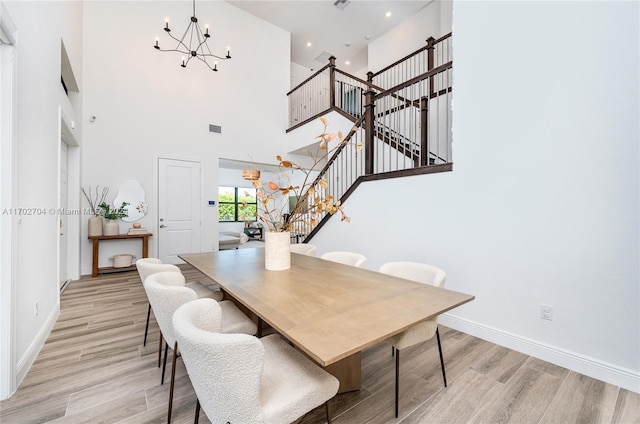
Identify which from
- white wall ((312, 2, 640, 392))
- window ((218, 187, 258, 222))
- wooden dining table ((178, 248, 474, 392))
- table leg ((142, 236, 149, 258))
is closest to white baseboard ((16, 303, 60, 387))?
wooden dining table ((178, 248, 474, 392))

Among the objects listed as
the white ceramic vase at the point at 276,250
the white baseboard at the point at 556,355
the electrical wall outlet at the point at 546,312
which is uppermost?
the white ceramic vase at the point at 276,250

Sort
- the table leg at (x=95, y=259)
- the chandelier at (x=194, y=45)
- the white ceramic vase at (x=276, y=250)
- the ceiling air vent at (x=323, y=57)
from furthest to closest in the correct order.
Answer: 1. the ceiling air vent at (x=323, y=57)
2. the chandelier at (x=194, y=45)
3. the table leg at (x=95, y=259)
4. the white ceramic vase at (x=276, y=250)

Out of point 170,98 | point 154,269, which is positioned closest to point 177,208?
point 170,98

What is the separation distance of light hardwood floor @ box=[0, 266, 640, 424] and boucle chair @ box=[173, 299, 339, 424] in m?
0.60

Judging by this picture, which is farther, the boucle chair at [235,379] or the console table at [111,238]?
the console table at [111,238]

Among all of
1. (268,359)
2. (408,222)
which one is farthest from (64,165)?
(408,222)

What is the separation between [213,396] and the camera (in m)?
0.89

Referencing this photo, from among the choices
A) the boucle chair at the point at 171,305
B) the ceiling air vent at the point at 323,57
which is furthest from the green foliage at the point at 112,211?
the ceiling air vent at the point at 323,57

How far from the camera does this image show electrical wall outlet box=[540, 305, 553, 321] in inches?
83.4

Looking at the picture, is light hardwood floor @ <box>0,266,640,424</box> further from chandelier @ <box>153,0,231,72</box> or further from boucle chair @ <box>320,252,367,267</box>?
chandelier @ <box>153,0,231,72</box>

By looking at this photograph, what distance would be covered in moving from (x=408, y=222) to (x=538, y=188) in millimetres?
1239

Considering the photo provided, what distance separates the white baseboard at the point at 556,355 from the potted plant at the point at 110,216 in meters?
5.31

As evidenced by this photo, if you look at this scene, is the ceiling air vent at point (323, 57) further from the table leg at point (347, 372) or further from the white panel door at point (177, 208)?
the table leg at point (347, 372)

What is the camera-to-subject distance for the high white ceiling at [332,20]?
604 cm
